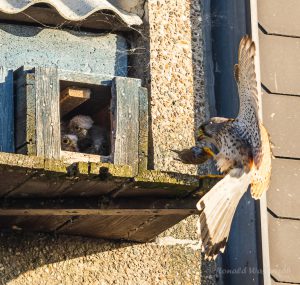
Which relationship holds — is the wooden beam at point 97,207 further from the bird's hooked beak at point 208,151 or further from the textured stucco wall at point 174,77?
the bird's hooked beak at point 208,151

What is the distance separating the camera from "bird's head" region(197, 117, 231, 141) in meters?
6.41

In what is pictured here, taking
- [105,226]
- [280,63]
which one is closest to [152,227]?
[105,226]

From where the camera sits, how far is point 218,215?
5949 mm

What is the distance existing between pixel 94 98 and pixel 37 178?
1066mm

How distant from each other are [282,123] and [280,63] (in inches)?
12.6

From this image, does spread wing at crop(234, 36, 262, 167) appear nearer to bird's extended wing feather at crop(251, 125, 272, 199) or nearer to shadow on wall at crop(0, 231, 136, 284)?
bird's extended wing feather at crop(251, 125, 272, 199)

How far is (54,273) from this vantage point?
5988 millimetres

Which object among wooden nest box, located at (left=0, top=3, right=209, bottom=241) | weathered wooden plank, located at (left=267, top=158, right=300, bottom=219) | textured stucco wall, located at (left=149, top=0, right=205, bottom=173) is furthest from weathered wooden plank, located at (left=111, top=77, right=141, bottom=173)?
weathered wooden plank, located at (left=267, top=158, right=300, bottom=219)

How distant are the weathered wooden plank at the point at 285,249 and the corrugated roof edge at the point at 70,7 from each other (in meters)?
1.18

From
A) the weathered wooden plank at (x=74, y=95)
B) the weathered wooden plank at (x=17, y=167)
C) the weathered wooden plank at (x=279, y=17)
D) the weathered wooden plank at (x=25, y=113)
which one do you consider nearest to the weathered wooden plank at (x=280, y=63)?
the weathered wooden plank at (x=279, y=17)

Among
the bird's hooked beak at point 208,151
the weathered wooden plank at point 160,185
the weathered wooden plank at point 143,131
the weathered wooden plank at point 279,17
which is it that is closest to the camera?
the weathered wooden plank at point 160,185

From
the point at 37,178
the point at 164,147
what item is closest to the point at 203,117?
the point at 164,147

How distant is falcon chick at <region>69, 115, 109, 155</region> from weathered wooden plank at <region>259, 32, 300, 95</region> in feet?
2.80

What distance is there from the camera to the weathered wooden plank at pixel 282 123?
6.58 meters
